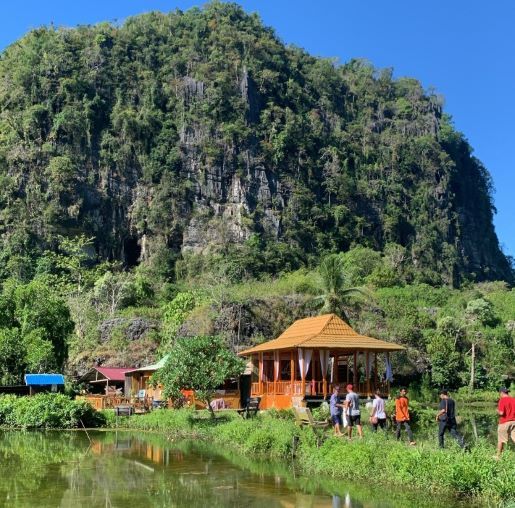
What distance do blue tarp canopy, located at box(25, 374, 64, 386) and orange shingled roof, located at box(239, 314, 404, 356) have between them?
34.1 feet

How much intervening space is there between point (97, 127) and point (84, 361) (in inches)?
1529

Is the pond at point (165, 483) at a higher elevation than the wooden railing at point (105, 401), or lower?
higher

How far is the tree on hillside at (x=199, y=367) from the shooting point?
21844mm

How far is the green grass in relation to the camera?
9875 millimetres

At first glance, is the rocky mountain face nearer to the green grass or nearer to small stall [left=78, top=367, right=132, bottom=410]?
small stall [left=78, top=367, right=132, bottom=410]

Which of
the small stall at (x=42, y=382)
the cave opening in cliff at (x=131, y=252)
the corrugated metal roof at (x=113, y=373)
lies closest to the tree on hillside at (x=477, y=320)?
the corrugated metal roof at (x=113, y=373)

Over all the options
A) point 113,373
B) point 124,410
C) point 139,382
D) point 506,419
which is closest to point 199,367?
point 124,410

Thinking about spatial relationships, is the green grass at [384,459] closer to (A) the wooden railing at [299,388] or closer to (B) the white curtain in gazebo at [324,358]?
(A) the wooden railing at [299,388]

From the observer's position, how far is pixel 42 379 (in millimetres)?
30781

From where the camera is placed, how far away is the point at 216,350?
73.9 feet

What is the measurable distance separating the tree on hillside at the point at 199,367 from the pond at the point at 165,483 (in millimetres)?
4144

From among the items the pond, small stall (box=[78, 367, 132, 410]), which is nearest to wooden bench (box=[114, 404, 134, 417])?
the pond

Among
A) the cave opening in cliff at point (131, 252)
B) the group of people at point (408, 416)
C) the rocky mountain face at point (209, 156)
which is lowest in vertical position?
the group of people at point (408, 416)

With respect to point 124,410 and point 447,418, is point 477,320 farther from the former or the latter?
point 447,418
